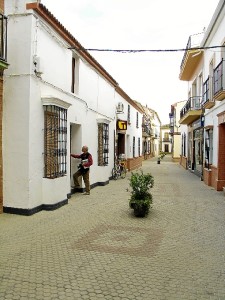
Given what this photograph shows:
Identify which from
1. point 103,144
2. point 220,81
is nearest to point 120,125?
point 103,144

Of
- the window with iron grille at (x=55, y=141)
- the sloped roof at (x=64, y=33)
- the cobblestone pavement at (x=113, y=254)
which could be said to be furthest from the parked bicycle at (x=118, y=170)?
the cobblestone pavement at (x=113, y=254)

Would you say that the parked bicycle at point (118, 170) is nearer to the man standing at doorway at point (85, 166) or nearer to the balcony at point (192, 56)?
the man standing at doorway at point (85, 166)

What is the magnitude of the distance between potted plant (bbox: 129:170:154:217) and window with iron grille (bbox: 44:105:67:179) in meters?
2.06

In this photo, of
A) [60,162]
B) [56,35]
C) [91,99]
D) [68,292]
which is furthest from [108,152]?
[68,292]

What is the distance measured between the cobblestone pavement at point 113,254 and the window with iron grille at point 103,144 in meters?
4.56

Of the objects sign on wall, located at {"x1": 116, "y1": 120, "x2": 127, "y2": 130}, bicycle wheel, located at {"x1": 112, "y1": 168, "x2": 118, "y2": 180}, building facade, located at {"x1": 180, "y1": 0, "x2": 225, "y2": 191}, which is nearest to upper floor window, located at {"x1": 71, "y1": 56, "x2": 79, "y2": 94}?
building facade, located at {"x1": 180, "y1": 0, "x2": 225, "y2": 191}

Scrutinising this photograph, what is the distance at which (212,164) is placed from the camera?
12805mm

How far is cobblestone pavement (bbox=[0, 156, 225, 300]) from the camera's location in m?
3.64

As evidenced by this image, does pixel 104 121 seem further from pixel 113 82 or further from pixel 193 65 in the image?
pixel 193 65

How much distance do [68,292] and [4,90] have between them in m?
5.16

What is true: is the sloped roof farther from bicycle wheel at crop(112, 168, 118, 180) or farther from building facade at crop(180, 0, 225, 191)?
bicycle wheel at crop(112, 168, 118, 180)

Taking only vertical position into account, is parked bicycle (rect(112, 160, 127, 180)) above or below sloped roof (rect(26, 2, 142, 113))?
below

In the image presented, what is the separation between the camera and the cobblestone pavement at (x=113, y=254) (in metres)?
3.64

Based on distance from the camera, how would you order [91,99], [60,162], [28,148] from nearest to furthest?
[28,148] → [60,162] → [91,99]
